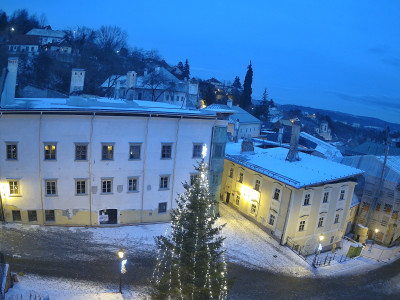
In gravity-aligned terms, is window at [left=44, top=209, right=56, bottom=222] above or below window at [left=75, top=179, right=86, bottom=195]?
below

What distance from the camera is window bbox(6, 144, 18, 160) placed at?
21016mm

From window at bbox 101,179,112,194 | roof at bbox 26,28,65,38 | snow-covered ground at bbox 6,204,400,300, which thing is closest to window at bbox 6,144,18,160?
snow-covered ground at bbox 6,204,400,300

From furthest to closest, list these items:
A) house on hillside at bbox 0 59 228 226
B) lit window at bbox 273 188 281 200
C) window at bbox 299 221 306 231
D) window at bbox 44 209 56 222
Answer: window at bbox 299 221 306 231, lit window at bbox 273 188 281 200, window at bbox 44 209 56 222, house on hillside at bbox 0 59 228 226

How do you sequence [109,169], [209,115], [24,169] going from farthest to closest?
[209,115] → [109,169] → [24,169]

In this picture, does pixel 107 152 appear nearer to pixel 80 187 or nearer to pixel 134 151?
pixel 134 151

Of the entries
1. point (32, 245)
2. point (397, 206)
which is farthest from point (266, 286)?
point (397, 206)

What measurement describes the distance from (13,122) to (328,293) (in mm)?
24190

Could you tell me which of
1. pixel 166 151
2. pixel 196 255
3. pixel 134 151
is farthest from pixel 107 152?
pixel 196 255

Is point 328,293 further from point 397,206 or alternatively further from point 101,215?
point 397,206

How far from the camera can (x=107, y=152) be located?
2311cm

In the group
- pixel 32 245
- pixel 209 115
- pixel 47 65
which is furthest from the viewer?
pixel 47 65

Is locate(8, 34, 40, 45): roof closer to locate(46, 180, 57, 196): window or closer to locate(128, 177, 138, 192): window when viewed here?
locate(46, 180, 57, 196): window

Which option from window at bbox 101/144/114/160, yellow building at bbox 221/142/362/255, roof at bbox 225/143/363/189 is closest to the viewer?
window at bbox 101/144/114/160

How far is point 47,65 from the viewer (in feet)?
202
